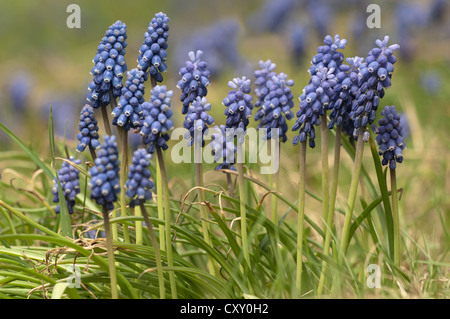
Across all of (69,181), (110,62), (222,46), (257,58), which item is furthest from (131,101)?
(257,58)

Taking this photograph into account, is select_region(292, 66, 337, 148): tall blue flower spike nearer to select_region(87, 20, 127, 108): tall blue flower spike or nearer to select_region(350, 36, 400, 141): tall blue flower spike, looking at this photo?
select_region(350, 36, 400, 141): tall blue flower spike

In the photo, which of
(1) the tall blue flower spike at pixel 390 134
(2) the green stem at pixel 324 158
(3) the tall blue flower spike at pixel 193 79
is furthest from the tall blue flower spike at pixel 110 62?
(1) the tall blue flower spike at pixel 390 134

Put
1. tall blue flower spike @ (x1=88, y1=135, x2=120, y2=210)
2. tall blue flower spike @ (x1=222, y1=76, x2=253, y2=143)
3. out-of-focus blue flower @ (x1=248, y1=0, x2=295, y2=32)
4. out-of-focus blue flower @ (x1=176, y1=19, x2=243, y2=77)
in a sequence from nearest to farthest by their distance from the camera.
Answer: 1. tall blue flower spike @ (x1=88, y1=135, x2=120, y2=210)
2. tall blue flower spike @ (x1=222, y1=76, x2=253, y2=143)
3. out-of-focus blue flower @ (x1=176, y1=19, x2=243, y2=77)
4. out-of-focus blue flower @ (x1=248, y1=0, x2=295, y2=32)

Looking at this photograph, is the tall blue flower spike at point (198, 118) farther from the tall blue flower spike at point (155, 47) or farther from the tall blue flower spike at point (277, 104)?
the tall blue flower spike at point (277, 104)

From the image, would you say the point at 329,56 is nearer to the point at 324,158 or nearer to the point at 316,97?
the point at 316,97

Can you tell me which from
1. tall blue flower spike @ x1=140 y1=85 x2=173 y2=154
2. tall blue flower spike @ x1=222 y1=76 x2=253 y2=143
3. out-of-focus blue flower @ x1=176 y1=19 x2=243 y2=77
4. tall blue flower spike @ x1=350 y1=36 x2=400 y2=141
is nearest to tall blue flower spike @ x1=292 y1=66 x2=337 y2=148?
Result: tall blue flower spike @ x1=350 y1=36 x2=400 y2=141
